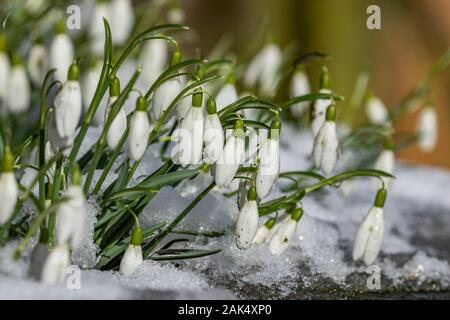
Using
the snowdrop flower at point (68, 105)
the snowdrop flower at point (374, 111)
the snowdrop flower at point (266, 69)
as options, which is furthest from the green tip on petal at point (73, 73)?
the snowdrop flower at point (374, 111)

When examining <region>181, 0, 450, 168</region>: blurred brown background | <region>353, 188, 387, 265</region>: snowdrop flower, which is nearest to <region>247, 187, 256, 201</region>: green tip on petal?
<region>353, 188, 387, 265</region>: snowdrop flower

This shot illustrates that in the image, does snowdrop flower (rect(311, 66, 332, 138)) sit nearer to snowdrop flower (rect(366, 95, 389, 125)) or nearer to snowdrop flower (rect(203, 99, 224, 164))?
snowdrop flower (rect(203, 99, 224, 164))

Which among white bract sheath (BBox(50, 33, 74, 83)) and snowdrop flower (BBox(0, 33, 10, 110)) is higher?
white bract sheath (BBox(50, 33, 74, 83))

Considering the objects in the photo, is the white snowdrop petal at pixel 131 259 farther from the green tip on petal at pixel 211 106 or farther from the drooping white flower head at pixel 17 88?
the drooping white flower head at pixel 17 88

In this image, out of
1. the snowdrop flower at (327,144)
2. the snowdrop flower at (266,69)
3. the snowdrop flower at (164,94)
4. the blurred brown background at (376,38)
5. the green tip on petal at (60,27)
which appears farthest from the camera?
the blurred brown background at (376,38)

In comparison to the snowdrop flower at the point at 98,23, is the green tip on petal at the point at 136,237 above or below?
below

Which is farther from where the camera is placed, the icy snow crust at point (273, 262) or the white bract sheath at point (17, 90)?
the white bract sheath at point (17, 90)
